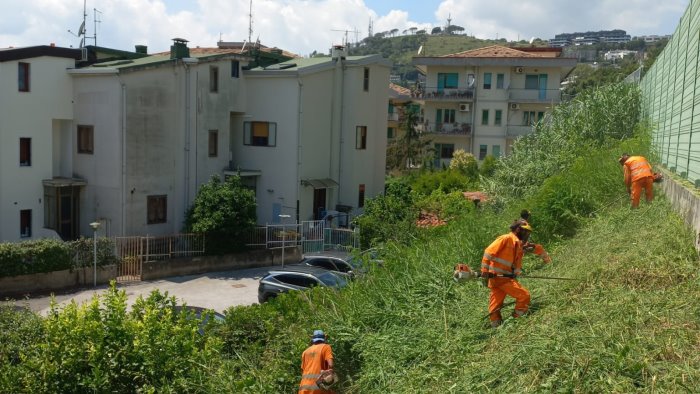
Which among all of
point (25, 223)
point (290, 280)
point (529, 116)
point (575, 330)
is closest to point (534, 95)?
point (529, 116)

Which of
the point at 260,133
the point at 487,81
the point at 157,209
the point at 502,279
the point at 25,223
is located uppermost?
the point at 487,81

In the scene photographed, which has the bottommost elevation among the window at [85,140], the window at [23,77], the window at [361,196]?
the window at [361,196]

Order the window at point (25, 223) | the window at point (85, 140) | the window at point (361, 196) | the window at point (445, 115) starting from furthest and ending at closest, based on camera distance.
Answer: the window at point (445, 115) < the window at point (361, 196) < the window at point (85, 140) < the window at point (25, 223)

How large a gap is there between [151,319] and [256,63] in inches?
901

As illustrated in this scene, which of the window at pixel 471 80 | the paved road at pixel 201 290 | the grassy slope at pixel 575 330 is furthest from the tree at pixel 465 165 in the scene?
the grassy slope at pixel 575 330

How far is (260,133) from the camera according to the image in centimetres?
3078

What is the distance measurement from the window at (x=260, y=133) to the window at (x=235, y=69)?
88.2 inches

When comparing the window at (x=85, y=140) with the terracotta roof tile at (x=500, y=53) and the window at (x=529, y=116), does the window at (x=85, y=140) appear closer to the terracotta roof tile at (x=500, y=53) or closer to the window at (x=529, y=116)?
the terracotta roof tile at (x=500, y=53)

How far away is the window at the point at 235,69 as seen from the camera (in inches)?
1183

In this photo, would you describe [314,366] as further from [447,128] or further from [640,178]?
[447,128]

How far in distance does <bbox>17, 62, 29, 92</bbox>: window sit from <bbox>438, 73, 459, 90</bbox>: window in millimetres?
26149

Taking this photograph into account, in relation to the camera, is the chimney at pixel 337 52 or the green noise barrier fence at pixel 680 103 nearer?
the green noise barrier fence at pixel 680 103

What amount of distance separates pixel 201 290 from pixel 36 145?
962 centimetres

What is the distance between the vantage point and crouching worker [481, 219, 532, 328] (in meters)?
9.09
